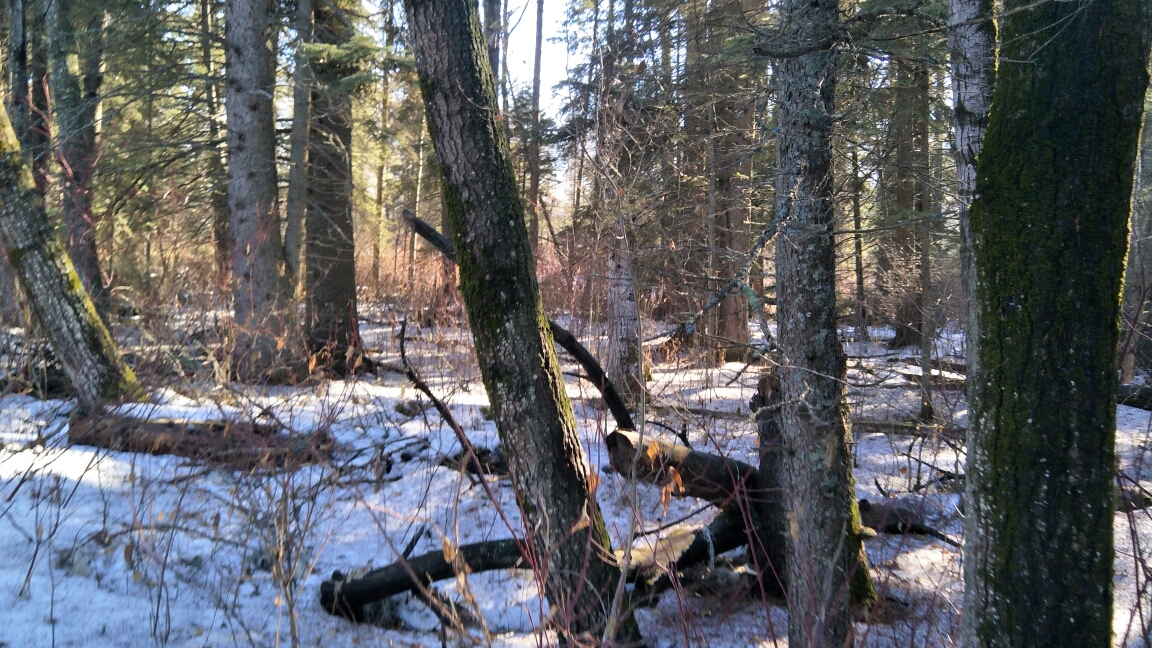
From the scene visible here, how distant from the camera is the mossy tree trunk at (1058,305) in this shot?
2.64m

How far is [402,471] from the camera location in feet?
20.6

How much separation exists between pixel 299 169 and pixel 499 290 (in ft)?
22.2

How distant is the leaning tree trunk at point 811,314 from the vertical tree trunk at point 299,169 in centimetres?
707

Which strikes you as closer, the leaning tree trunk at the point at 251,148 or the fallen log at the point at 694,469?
the fallen log at the point at 694,469

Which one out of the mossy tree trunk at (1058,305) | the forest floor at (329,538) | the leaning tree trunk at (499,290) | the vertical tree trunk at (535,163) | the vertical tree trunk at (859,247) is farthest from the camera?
the vertical tree trunk at (535,163)

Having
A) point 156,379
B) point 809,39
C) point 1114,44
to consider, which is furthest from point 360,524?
point 1114,44

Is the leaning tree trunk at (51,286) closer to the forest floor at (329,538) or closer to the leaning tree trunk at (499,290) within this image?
the forest floor at (329,538)

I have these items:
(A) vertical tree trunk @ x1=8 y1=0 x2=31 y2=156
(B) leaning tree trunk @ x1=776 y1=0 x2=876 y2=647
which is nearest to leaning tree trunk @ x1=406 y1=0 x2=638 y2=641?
(B) leaning tree trunk @ x1=776 y1=0 x2=876 y2=647

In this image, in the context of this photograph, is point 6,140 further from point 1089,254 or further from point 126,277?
point 1089,254

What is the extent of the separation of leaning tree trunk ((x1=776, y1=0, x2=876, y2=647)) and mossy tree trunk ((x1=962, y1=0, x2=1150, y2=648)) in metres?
0.90

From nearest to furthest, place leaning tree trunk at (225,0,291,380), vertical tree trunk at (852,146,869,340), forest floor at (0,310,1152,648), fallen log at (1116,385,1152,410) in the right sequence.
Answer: forest floor at (0,310,1152,648) < vertical tree trunk at (852,146,869,340) < fallen log at (1116,385,1152,410) < leaning tree trunk at (225,0,291,380)

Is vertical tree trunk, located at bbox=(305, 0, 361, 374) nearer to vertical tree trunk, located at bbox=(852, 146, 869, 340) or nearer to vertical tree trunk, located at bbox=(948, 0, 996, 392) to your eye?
vertical tree trunk, located at bbox=(852, 146, 869, 340)

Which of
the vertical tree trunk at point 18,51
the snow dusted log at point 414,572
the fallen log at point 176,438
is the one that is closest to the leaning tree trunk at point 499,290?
the snow dusted log at point 414,572

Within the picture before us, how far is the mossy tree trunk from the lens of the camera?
2.64m
